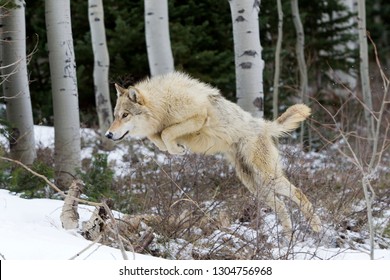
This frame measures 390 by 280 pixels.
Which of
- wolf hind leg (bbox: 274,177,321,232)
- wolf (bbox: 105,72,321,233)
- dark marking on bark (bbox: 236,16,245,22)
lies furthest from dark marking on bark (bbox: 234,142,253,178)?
dark marking on bark (bbox: 236,16,245,22)

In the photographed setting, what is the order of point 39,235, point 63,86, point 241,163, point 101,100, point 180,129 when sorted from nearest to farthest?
1. point 39,235
2. point 180,129
3. point 241,163
4. point 63,86
5. point 101,100

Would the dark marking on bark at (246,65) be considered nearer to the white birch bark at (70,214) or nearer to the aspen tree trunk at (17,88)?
the aspen tree trunk at (17,88)

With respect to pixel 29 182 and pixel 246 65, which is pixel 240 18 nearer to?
pixel 246 65

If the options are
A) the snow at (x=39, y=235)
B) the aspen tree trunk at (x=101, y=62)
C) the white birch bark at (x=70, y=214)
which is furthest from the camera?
the aspen tree trunk at (x=101, y=62)

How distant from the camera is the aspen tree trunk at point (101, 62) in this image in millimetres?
14125

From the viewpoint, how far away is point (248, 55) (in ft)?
34.8

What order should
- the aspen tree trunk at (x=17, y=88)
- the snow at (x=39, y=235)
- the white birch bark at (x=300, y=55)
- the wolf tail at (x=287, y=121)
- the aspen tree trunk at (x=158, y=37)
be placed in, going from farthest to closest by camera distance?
the white birch bark at (x=300, y=55)
the aspen tree trunk at (x=158, y=37)
the aspen tree trunk at (x=17, y=88)
the wolf tail at (x=287, y=121)
the snow at (x=39, y=235)

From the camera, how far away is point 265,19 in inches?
666

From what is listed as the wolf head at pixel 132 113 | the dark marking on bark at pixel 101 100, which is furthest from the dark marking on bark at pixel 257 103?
the dark marking on bark at pixel 101 100

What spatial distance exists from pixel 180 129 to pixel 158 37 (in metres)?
5.50

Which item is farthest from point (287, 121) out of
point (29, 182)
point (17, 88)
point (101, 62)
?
point (101, 62)

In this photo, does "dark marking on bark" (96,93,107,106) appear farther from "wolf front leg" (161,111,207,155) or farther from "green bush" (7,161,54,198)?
"wolf front leg" (161,111,207,155)

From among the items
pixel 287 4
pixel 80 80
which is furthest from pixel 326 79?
pixel 80 80

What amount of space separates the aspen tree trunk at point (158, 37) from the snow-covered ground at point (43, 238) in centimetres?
568
